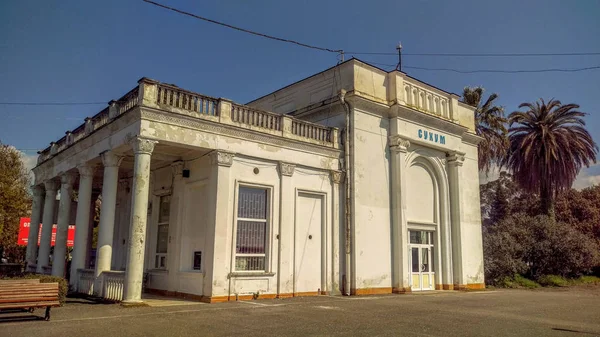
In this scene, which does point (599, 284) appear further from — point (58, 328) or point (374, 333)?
point (58, 328)

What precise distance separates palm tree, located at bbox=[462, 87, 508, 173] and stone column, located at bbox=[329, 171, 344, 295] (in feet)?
64.2

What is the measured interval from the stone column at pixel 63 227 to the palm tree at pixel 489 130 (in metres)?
27.2

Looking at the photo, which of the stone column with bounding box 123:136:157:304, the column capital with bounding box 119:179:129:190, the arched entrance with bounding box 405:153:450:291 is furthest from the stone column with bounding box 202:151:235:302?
the arched entrance with bounding box 405:153:450:291

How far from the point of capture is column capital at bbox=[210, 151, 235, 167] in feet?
47.7

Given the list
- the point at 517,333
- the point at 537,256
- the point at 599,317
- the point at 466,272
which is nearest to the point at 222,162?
the point at 517,333

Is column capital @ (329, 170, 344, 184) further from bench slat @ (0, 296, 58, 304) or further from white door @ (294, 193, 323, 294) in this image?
bench slat @ (0, 296, 58, 304)

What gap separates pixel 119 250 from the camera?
1944 centimetres

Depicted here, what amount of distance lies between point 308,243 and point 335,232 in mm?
1223

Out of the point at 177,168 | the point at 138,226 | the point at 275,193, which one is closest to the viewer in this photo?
the point at 138,226

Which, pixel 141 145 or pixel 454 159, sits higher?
pixel 454 159

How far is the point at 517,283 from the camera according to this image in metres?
25.2

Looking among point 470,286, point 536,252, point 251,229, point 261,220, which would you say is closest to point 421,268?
point 470,286

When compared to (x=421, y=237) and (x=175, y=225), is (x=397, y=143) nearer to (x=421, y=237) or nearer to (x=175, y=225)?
(x=421, y=237)

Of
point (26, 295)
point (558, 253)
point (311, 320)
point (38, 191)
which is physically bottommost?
point (311, 320)
